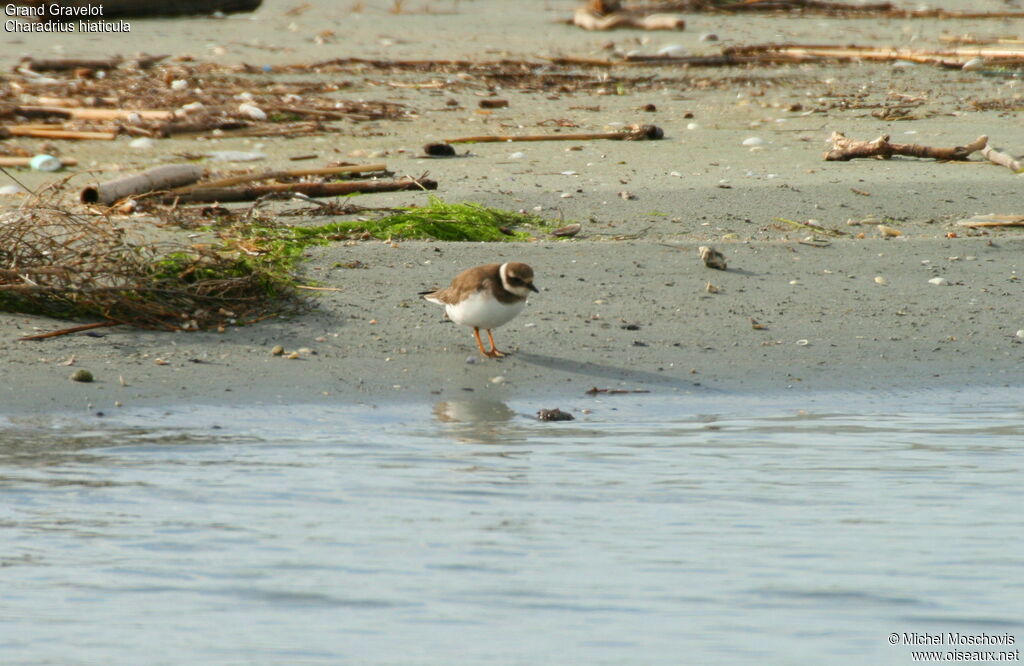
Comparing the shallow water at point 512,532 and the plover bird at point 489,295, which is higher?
the plover bird at point 489,295

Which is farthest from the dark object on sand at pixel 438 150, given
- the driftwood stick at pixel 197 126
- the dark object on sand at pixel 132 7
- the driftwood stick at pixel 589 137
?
the dark object on sand at pixel 132 7

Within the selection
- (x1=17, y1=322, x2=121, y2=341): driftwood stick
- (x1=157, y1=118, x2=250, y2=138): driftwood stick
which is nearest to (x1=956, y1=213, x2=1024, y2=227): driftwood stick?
(x1=17, y1=322, x2=121, y2=341): driftwood stick

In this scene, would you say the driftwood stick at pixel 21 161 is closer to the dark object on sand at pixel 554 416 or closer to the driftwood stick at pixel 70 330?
the driftwood stick at pixel 70 330

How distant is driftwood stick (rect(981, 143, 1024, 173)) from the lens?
1002 centimetres

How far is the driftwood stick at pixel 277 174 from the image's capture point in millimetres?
Result: 9348

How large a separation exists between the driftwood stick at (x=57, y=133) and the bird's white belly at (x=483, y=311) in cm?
626

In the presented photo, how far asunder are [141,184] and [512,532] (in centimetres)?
500

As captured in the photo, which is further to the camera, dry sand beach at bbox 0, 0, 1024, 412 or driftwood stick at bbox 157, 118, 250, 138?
driftwood stick at bbox 157, 118, 250, 138

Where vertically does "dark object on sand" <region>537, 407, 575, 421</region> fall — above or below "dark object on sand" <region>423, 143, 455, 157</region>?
below

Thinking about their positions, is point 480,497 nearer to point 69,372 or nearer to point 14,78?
point 69,372

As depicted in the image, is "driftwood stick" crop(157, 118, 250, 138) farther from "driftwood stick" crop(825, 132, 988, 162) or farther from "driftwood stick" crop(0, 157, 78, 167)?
"driftwood stick" crop(825, 132, 988, 162)

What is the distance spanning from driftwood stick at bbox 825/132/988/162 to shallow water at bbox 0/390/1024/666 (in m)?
4.18

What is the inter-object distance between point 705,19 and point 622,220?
13.2 m

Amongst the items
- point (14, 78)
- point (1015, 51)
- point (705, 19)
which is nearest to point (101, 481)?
point (14, 78)
